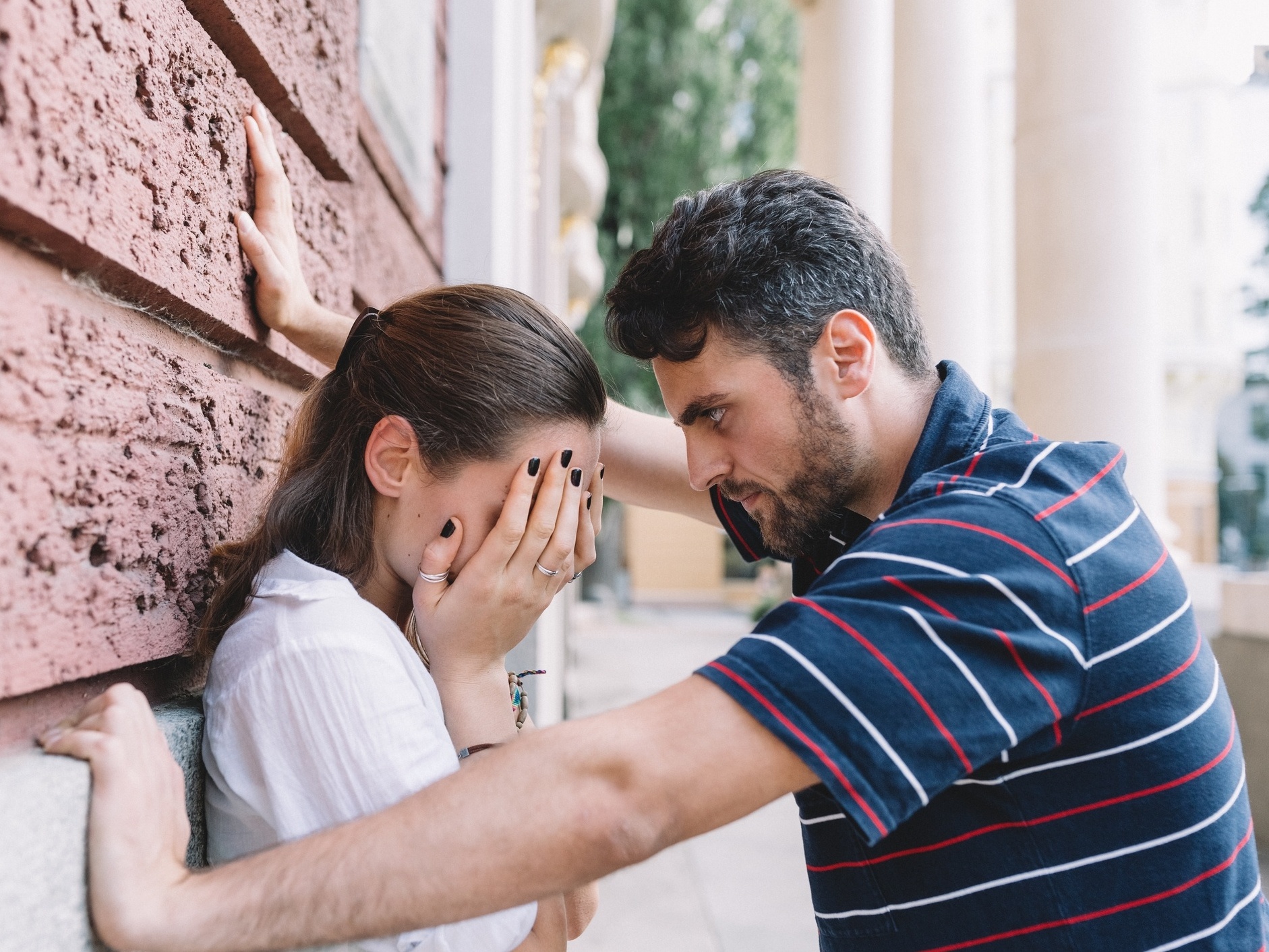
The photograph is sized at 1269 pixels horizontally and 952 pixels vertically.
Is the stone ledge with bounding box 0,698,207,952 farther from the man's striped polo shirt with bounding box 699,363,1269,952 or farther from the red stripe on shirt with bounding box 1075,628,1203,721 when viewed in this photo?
the red stripe on shirt with bounding box 1075,628,1203,721

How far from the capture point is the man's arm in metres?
0.97

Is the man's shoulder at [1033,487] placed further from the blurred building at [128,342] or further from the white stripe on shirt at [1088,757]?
the blurred building at [128,342]

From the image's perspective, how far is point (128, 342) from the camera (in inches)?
43.6

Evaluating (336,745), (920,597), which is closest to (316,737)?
(336,745)

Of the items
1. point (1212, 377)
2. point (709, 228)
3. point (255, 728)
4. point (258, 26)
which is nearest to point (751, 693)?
point (255, 728)

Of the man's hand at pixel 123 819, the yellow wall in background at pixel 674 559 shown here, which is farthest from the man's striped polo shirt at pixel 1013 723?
the yellow wall in background at pixel 674 559

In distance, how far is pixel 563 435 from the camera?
5.36ft

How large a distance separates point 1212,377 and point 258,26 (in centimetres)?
2516

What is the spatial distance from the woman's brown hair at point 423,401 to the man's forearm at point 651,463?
861mm

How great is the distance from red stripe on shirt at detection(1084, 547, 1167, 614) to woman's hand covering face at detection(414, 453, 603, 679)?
756 millimetres

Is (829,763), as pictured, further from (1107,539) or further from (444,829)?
(1107,539)

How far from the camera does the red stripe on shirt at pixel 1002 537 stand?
1.26 meters

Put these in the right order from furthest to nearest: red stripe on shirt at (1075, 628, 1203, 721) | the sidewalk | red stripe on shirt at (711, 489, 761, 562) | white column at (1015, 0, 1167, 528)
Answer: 1. white column at (1015, 0, 1167, 528)
2. the sidewalk
3. red stripe on shirt at (711, 489, 761, 562)
4. red stripe on shirt at (1075, 628, 1203, 721)

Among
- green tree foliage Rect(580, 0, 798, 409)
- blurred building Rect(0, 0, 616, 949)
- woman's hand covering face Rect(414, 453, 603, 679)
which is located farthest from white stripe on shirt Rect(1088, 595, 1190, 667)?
green tree foliage Rect(580, 0, 798, 409)
